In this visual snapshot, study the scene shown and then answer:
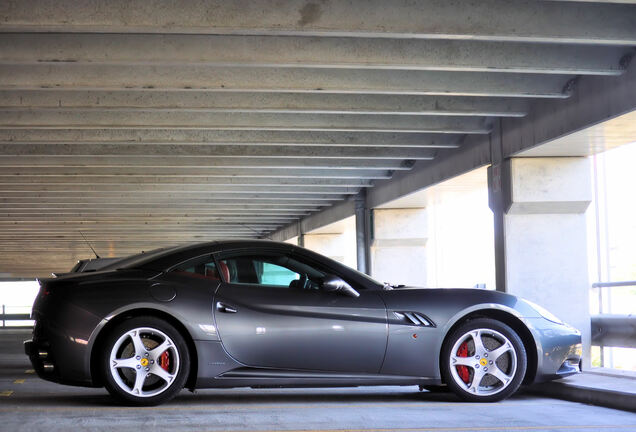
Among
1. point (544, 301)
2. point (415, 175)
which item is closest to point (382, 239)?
point (415, 175)

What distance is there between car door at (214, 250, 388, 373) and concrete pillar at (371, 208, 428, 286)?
13.3m

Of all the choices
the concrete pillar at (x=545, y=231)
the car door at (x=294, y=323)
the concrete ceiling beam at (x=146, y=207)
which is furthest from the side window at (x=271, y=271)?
the concrete ceiling beam at (x=146, y=207)

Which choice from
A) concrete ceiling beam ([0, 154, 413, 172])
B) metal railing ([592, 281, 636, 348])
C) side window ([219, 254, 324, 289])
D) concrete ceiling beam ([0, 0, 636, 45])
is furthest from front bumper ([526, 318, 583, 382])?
concrete ceiling beam ([0, 154, 413, 172])

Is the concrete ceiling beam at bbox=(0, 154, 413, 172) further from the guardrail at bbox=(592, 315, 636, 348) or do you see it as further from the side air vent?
the side air vent

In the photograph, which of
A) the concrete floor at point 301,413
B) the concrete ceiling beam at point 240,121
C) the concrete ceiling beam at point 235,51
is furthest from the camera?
the concrete ceiling beam at point 240,121

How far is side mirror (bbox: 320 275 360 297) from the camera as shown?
21.4ft

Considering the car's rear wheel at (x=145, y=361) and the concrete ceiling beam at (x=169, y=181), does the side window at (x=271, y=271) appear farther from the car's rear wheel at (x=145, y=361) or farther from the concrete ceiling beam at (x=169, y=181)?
the concrete ceiling beam at (x=169, y=181)

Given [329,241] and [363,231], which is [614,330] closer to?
[363,231]

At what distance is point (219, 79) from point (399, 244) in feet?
36.8

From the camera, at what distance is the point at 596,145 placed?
1139cm

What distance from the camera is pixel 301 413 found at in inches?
238

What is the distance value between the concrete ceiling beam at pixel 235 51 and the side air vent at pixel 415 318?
3.15m

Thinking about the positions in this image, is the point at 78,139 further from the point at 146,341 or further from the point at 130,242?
the point at 130,242

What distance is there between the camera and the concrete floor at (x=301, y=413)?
5.41 meters
